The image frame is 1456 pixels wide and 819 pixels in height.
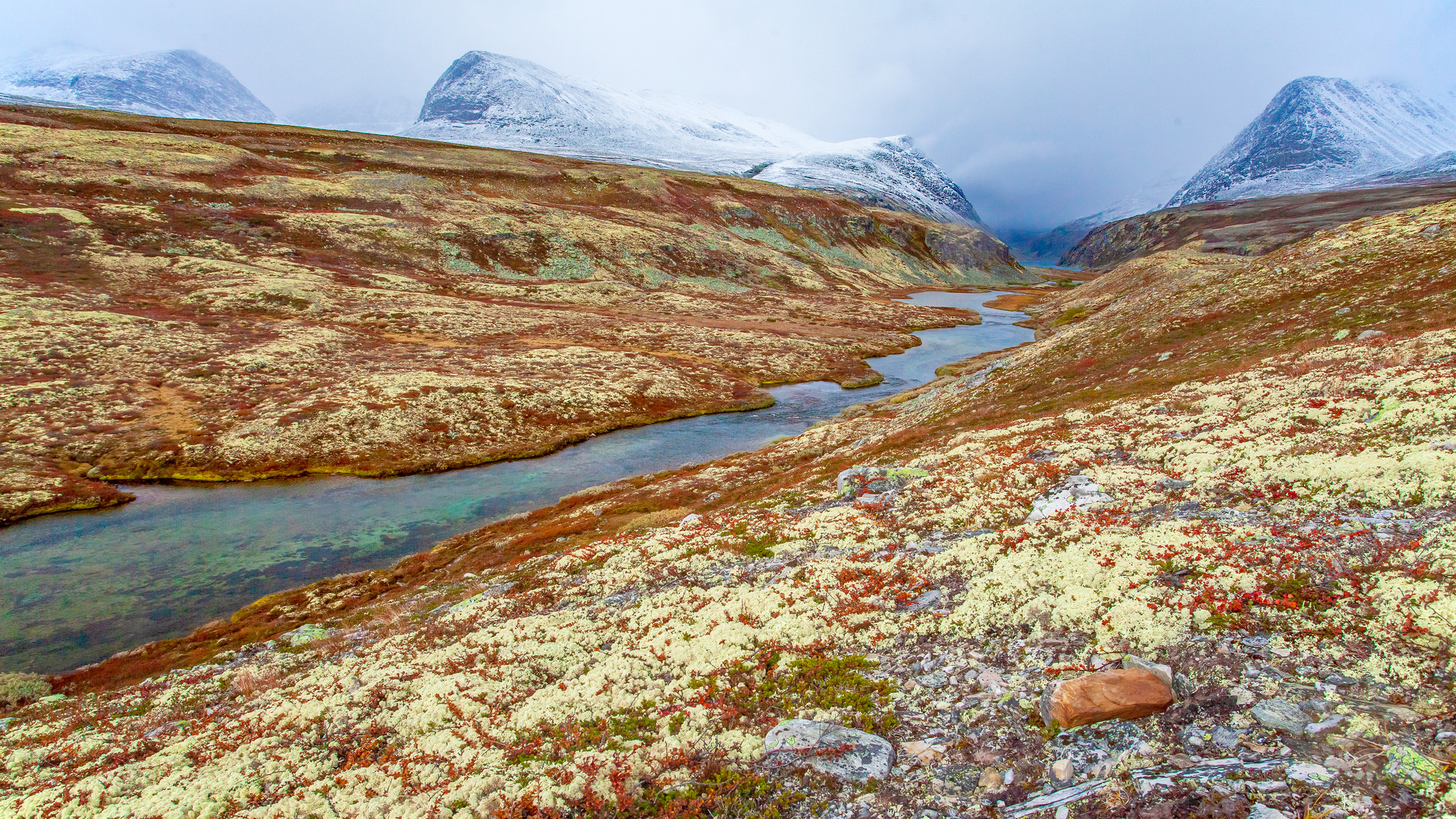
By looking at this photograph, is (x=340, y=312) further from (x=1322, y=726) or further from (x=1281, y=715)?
(x=1322, y=726)

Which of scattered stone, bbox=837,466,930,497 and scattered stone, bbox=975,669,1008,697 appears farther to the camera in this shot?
scattered stone, bbox=837,466,930,497

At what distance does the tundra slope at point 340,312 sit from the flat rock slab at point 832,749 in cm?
4764

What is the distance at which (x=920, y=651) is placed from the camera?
1270 centimetres

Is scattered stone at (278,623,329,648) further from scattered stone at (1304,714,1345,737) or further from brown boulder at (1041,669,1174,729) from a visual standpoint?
scattered stone at (1304,714,1345,737)

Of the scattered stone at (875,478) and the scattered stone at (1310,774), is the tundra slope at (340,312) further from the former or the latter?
the scattered stone at (1310,774)

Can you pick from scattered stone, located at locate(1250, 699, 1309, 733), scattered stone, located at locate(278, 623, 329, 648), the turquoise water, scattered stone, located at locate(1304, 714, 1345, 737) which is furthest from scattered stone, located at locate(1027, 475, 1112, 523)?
the turquoise water

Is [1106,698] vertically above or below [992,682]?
above

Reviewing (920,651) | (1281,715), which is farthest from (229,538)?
(1281,715)

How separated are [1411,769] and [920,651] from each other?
7.04m

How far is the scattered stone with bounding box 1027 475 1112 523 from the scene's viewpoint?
18.5m

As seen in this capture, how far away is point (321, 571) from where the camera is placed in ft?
111

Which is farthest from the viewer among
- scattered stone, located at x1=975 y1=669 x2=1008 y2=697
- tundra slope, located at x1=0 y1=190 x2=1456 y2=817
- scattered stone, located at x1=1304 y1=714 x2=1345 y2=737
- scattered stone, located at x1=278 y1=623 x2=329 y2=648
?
scattered stone, located at x1=278 y1=623 x2=329 y2=648

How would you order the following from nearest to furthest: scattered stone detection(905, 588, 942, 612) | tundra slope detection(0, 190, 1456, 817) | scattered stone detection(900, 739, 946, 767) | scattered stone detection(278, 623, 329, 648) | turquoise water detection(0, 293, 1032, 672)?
tundra slope detection(0, 190, 1456, 817)
scattered stone detection(900, 739, 946, 767)
scattered stone detection(905, 588, 942, 612)
scattered stone detection(278, 623, 329, 648)
turquoise water detection(0, 293, 1032, 672)

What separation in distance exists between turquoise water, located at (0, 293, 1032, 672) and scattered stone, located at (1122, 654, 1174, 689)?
36793 millimetres
